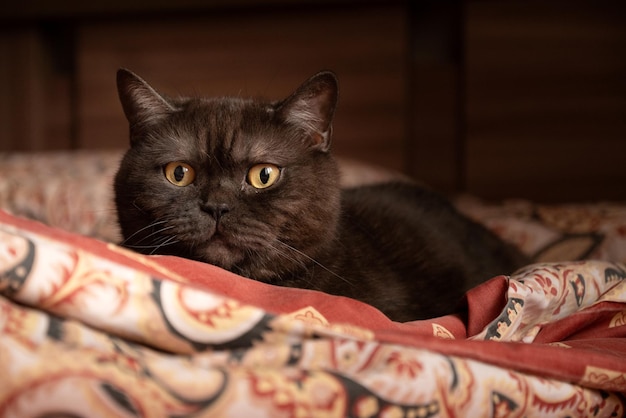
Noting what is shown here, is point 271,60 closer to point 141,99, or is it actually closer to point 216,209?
point 141,99

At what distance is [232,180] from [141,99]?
0.27 meters

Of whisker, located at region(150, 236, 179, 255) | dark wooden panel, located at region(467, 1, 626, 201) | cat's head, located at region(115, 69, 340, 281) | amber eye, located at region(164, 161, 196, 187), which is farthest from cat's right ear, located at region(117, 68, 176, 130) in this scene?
dark wooden panel, located at region(467, 1, 626, 201)

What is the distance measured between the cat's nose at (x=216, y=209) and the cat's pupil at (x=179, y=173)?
0.10 metres

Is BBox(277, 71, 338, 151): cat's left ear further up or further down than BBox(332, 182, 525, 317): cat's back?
further up

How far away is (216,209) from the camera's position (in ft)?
3.12

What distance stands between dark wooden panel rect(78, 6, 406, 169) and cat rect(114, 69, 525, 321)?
1.77 metres

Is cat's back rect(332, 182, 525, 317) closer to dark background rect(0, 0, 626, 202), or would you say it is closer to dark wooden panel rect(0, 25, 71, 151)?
dark background rect(0, 0, 626, 202)

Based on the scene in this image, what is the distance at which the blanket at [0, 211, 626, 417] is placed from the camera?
559 millimetres

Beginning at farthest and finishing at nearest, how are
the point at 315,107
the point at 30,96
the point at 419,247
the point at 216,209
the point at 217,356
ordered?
the point at 30,96 < the point at 419,247 < the point at 315,107 < the point at 216,209 < the point at 217,356

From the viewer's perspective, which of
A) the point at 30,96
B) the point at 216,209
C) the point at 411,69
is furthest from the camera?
the point at 30,96

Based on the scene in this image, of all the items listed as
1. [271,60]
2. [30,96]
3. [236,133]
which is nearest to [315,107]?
[236,133]

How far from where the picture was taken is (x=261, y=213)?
99 centimetres

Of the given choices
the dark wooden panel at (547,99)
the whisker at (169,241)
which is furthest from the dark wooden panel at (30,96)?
the whisker at (169,241)

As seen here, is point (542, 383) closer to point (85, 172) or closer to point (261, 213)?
point (261, 213)
